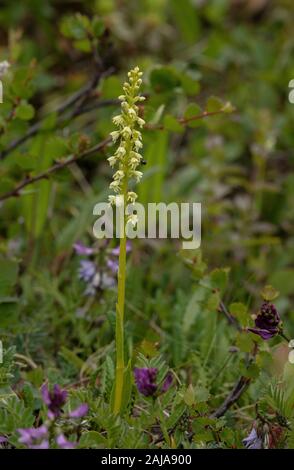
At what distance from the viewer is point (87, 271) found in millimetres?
1936

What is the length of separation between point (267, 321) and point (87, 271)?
655mm

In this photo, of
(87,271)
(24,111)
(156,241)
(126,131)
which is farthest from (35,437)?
(156,241)

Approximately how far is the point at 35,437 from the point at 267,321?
17.6 inches

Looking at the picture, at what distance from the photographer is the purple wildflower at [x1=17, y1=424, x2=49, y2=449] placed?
1.21m

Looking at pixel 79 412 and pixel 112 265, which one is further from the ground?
pixel 112 265

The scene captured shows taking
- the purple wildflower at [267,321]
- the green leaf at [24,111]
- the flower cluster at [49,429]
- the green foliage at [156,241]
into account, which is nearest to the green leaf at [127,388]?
the green foliage at [156,241]

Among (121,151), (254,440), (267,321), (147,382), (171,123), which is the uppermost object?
(171,123)

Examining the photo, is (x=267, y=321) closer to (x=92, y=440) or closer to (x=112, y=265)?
(x=92, y=440)

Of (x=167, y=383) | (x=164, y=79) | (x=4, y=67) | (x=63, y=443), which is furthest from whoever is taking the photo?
(x=164, y=79)

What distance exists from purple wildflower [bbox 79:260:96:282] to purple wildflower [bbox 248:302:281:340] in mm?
618

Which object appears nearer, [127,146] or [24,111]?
[127,146]

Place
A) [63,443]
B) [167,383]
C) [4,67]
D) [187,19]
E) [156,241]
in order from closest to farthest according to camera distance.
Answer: [63,443] → [167,383] → [4,67] → [156,241] → [187,19]

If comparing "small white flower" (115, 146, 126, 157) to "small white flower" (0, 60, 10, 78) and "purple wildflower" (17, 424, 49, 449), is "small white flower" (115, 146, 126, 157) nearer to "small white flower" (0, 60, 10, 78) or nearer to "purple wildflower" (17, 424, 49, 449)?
"purple wildflower" (17, 424, 49, 449)

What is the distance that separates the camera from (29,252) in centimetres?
219
